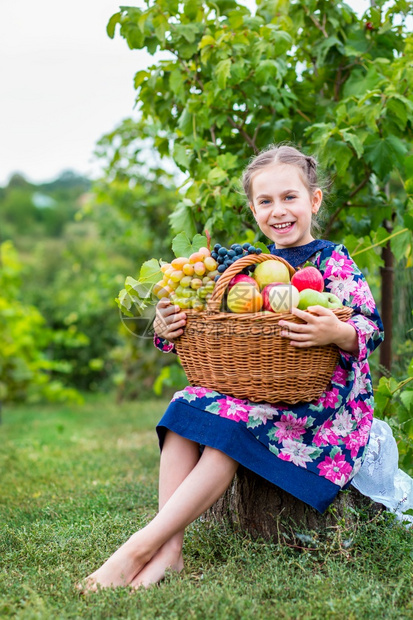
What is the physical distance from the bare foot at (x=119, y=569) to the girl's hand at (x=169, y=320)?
63cm

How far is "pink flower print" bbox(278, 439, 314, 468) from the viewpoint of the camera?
2035mm

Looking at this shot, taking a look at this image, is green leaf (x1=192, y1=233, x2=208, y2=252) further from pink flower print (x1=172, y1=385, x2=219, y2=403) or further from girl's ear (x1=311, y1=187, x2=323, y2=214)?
pink flower print (x1=172, y1=385, x2=219, y2=403)

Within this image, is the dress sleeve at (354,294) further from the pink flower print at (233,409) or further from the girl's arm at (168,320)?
the girl's arm at (168,320)

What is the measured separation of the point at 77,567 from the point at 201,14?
8.32ft

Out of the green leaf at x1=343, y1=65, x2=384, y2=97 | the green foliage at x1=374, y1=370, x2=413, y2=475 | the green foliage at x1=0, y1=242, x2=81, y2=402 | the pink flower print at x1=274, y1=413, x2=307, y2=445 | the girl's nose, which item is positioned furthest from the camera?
the green foliage at x1=0, y1=242, x2=81, y2=402

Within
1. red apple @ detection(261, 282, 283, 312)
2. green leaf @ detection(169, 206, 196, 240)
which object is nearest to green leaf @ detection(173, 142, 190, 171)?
green leaf @ detection(169, 206, 196, 240)

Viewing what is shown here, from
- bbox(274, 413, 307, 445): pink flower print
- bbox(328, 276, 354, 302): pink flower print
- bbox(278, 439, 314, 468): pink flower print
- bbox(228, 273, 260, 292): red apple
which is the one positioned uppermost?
bbox(228, 273, 260, 292): red apple

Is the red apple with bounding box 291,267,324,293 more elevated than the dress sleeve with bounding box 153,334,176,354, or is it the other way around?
the red apple with bounding box 291,267,324,293

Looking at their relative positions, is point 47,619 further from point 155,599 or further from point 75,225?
point 75,225

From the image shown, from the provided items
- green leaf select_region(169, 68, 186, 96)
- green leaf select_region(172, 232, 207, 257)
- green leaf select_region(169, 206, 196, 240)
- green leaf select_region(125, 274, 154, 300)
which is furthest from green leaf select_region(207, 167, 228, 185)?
green leaf select_region(125, 274, 154, 300)

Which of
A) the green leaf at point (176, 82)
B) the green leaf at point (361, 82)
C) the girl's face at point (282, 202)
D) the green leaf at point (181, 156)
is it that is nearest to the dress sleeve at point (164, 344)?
the girl's face at point (282, 202)

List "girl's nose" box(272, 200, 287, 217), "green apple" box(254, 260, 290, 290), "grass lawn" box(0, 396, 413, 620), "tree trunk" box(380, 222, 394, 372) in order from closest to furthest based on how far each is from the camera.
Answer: "grass lawn" box(0, 396, 413, 620) < "green apple" box(254, 260, 290, 290) < "girl's nose" box(272, 200, 287, 217) < "tree trunk" box(380, 222, 394, 372)

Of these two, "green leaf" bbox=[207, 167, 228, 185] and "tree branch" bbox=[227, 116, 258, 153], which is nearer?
"green leaf" bbox=[207, 167, 228, 185]

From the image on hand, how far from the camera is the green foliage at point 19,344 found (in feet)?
24.3
